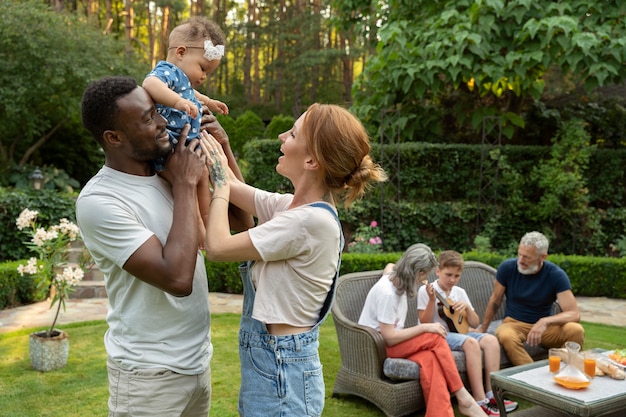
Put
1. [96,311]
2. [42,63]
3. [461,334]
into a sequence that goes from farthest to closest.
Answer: [42,63]
[96,311]
[461,334]

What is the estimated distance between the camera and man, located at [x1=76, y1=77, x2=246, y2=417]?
165 cm

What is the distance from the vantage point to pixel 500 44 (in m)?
9.15

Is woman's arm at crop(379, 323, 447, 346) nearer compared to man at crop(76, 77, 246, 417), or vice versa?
man at crop(76, 77, 246, 417)

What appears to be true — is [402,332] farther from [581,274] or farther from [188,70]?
[581,274]

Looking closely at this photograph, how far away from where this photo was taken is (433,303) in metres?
4.57

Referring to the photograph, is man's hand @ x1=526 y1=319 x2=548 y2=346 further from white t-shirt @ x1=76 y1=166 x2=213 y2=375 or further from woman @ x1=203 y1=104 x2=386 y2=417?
white t-shirt @ x1=76 y1=166 x2=213 y2=375

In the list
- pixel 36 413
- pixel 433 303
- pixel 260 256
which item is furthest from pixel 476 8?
pixel 260 256

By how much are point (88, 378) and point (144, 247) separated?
13.0 feet

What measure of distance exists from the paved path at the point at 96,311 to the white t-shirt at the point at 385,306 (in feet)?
11.0

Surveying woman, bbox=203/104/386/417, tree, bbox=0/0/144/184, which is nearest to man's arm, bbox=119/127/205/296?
woman, bbox=203/104/386/417

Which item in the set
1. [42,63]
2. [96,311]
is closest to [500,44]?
[96,311]

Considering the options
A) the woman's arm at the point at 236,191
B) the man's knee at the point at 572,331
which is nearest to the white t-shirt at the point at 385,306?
the man's knee at the point at 572,331

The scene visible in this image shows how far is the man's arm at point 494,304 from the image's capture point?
529 cm

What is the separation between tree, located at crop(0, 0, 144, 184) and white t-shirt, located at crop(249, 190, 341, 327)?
12397 millimetres
